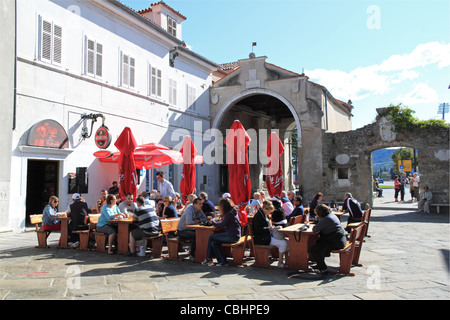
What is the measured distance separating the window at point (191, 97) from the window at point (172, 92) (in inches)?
49.1

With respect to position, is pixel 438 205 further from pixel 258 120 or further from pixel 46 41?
pixel 46 41

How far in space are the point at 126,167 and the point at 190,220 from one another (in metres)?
2.57

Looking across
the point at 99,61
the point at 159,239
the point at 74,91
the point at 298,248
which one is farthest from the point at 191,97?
the point at 298,248

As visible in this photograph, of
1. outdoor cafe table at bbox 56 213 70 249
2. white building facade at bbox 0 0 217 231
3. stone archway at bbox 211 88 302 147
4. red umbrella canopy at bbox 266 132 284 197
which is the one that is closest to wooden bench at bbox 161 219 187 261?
outdoor cafe table at bbox 56 213 70 249

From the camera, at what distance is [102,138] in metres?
12.8

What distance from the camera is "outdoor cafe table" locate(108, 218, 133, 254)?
7.93m

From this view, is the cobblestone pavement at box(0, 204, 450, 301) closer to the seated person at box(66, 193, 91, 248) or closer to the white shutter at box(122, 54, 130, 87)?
the seated person at box(66, 193, 91, 248)

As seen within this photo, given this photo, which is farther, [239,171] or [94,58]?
[94,58]

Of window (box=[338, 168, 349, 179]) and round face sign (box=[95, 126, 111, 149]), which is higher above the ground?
round face sign (box=[95, 126, 111, 149])

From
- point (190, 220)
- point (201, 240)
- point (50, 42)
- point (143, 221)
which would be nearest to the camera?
point (201, 240)

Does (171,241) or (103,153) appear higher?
(103,153)

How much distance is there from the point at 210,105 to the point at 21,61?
13.0 m

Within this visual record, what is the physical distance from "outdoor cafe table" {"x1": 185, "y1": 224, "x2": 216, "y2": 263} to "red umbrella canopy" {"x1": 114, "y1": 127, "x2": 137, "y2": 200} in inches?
101
